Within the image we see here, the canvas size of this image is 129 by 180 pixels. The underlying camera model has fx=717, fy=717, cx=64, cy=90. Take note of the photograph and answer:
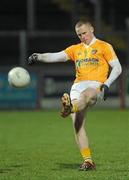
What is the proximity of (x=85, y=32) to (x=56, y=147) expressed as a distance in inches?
174

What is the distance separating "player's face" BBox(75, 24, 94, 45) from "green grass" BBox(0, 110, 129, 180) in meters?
1.86

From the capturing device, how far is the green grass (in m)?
9.79

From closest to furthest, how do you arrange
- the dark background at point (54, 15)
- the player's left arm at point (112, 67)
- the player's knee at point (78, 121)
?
the player's left arm at point (112, 67) < the player's knee at point (78, 121) < the dark background at point (54, 15)

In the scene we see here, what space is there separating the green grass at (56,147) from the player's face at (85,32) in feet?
6.10

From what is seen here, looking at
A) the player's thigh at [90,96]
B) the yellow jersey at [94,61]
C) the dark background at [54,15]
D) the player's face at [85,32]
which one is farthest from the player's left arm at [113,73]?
the dark background at [54,15]

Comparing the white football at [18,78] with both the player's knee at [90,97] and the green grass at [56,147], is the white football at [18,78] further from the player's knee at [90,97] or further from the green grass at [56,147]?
the green grass at [56,147]

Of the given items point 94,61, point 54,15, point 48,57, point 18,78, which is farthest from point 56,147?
A: point 54,15

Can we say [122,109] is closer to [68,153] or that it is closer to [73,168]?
[68,153]

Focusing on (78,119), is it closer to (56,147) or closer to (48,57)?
(48,57)

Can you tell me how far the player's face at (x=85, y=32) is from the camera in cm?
1000

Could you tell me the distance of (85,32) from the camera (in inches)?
395

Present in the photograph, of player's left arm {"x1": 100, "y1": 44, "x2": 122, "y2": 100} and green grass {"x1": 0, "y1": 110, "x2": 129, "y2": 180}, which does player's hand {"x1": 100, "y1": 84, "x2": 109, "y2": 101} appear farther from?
green grass {"x1": 0, "y1": 110, "x2": 129, "y2": 180}

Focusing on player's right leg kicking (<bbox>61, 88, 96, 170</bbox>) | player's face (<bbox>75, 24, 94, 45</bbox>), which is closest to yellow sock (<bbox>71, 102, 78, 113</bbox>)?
player's right leg kicking (<bbox>61, 88, 96, 170</bbox>)

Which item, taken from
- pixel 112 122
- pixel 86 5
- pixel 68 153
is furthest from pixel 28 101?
pixel 86 5
